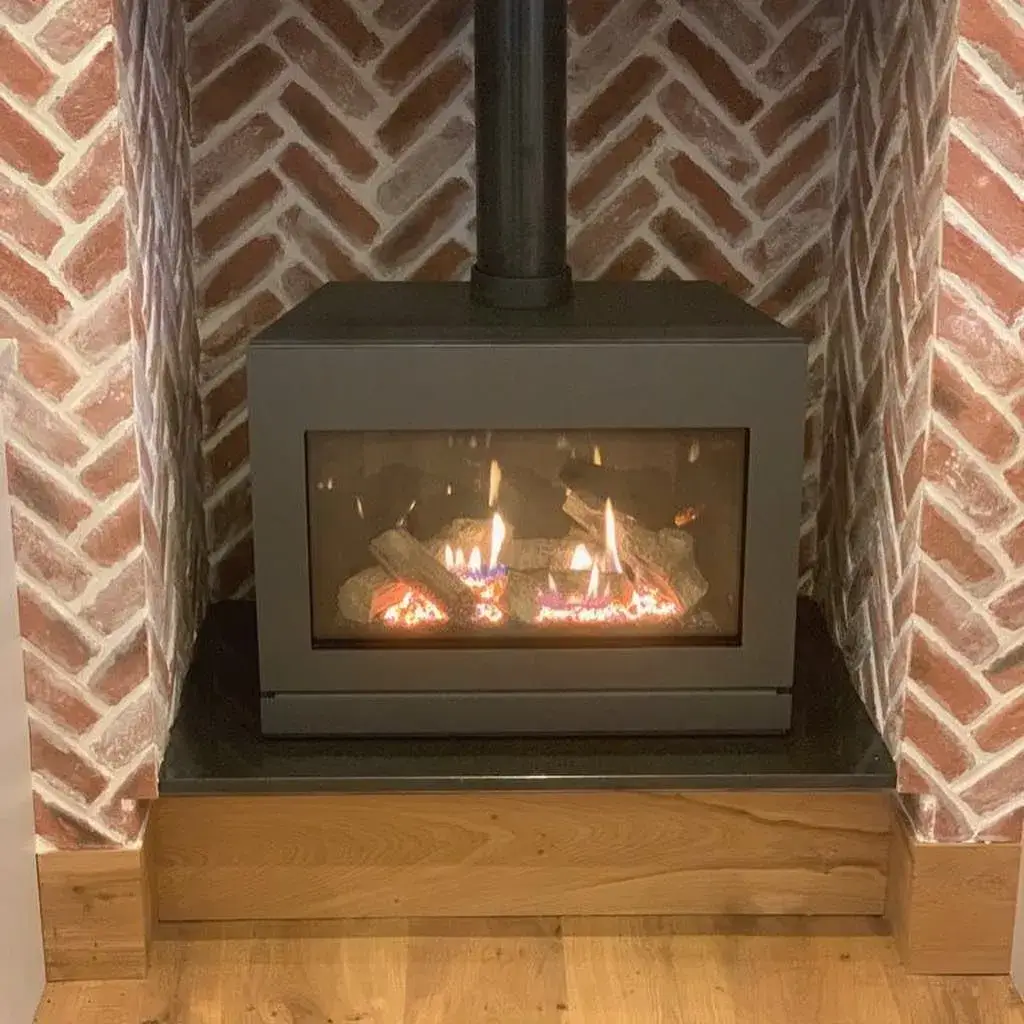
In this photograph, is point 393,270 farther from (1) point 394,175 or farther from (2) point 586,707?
(2) point 586,707

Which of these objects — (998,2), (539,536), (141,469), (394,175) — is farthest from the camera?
(394,175)

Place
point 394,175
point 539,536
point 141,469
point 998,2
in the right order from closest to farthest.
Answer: point 998,2
point 141,469
point 539,536
point 394,175

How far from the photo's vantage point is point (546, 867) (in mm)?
2035

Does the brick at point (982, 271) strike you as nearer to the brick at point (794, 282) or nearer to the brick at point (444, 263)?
the brick at point (794, 282)

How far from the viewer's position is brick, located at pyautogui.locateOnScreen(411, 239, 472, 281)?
91.5 inches

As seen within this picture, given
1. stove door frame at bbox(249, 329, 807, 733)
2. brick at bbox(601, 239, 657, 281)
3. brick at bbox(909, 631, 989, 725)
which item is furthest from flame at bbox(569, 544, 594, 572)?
brick at bbox(601, 239, 657, 281)

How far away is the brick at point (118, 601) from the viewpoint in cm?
181

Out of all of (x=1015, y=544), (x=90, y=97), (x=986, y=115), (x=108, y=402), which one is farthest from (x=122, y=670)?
(x=986, y=115)

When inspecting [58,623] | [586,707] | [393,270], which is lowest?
[586,707]

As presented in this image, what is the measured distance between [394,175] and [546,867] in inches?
42.2

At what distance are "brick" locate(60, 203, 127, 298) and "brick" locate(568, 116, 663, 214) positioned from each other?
0.83 m

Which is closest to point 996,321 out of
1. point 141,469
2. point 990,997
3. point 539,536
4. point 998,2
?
point 998,2

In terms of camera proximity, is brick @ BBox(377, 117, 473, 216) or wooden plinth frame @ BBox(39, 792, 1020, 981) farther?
brick @ BBox(377, 117, 473, 216)

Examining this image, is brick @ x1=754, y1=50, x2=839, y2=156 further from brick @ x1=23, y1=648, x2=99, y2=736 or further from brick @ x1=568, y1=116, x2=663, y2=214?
brick @ x1=23, y1=648, x2=99, y2=736
